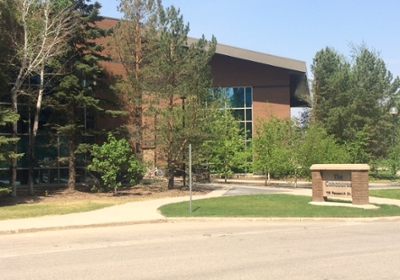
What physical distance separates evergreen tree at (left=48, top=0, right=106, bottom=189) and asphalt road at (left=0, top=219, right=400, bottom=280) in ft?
39.0

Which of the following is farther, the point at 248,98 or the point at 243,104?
the point at 243,104

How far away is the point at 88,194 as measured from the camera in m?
23.2

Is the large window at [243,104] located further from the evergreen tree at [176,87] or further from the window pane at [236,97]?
the evergreen tree at [176,87]

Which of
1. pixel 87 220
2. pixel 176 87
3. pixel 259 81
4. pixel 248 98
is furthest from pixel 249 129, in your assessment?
pixel 87 220

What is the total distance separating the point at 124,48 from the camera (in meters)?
27.2

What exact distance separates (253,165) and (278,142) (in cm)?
243

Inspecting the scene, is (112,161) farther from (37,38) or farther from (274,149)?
(274,149)

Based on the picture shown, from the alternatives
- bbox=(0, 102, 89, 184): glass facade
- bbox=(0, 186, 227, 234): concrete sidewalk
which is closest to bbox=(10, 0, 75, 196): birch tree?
bbox=(0, 102, 89, 184): glass facade

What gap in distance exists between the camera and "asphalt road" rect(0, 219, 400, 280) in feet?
22.4

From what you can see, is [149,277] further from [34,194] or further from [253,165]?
[253,165]

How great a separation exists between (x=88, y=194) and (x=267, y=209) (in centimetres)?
1139

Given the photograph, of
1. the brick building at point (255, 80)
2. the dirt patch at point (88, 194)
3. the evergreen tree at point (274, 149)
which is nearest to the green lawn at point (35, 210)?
the dirt patch at point (88, 194)

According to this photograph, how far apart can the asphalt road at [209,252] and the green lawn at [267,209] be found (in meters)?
1.35

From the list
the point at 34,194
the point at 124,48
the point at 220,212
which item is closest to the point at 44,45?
the point at 124,48
